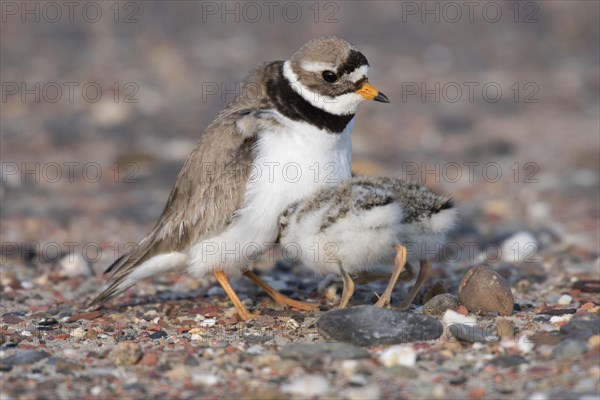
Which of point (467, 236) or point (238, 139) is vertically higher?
point (238, 139)

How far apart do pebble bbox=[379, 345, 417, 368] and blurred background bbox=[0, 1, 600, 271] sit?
11.7 ft

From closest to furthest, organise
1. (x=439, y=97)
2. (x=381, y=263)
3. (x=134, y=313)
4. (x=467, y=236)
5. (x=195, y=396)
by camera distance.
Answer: (x=195, y=396) → (x=381, y=263) → (x=134, y=313) → (x=467, y=236) → (x=439, y=97)

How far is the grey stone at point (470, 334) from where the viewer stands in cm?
442

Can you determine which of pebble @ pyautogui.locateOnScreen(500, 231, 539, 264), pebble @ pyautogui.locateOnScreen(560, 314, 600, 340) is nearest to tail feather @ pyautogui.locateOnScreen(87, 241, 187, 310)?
pebble @ pyautogui.locateOnScreen(560, 314, 600, 340)

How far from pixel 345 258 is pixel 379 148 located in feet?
18.6

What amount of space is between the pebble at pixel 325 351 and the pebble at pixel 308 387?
0.31 meters

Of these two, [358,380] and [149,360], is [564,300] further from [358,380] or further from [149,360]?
[149,360]

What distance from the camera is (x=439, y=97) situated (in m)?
12.5

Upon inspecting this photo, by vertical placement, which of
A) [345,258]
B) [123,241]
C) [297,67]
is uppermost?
[297,67]

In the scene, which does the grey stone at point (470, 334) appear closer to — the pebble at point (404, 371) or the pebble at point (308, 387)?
the pebble at point (404, 371)

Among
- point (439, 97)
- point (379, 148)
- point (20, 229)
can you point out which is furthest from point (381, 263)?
point (439, 97)

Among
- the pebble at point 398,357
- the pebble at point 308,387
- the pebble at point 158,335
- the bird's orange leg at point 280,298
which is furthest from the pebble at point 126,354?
the bird's orange leg at point 280,298

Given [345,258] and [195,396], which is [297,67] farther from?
[195,396]

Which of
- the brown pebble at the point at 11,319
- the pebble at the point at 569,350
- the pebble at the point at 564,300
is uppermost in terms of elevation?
the pebble at the point at 569,350
